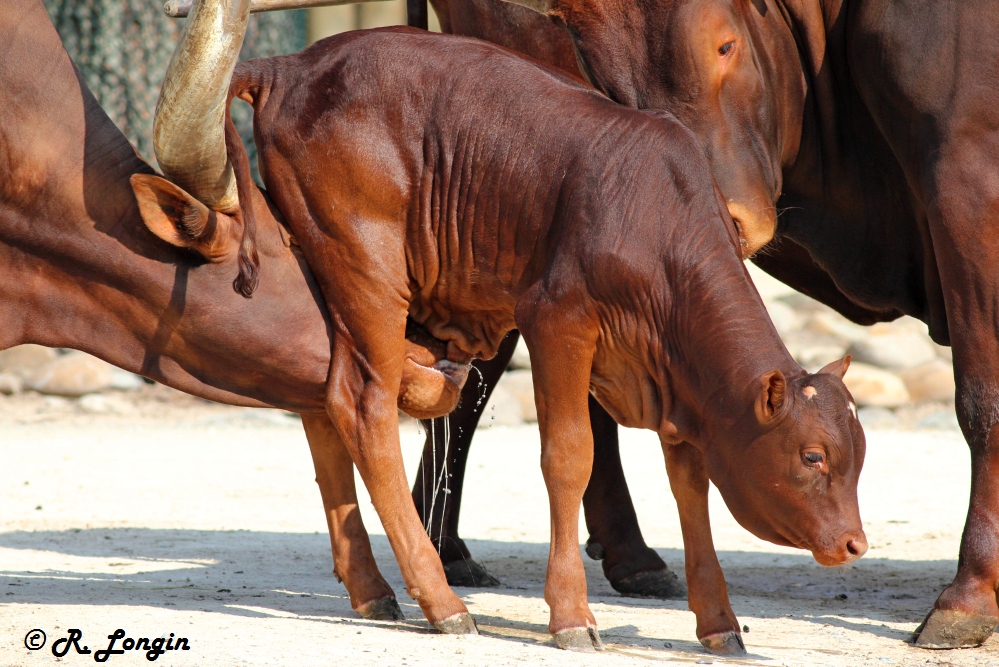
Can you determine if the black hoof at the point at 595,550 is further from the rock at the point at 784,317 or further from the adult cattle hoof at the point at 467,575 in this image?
the rock at the point at 784,317

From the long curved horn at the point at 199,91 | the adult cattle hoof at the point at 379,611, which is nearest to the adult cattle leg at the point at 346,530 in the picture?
the adult cattle hoof at the point at 379,611

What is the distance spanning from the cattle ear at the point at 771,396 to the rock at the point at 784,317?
8.45m

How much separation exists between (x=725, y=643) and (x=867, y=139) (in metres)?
2.41

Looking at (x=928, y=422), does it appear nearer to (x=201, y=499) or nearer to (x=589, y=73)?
(x=201, y=499)

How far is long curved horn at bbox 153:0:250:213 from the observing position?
3928 mm

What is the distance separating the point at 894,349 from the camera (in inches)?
462

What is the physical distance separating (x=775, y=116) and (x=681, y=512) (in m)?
1.97

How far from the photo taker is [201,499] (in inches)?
315

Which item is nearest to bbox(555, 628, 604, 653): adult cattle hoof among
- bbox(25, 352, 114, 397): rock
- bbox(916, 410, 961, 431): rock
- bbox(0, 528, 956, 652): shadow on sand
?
bbox(0, 528, 956, 652): shadow on sand

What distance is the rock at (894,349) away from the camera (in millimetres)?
11672

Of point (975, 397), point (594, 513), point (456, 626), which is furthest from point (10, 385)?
point (975, 397)

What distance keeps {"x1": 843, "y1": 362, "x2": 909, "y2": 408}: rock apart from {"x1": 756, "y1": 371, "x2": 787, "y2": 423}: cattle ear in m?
7.49

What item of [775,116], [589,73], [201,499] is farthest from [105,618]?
[201,499]

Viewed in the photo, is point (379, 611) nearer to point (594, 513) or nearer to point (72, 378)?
point (594, 513)
